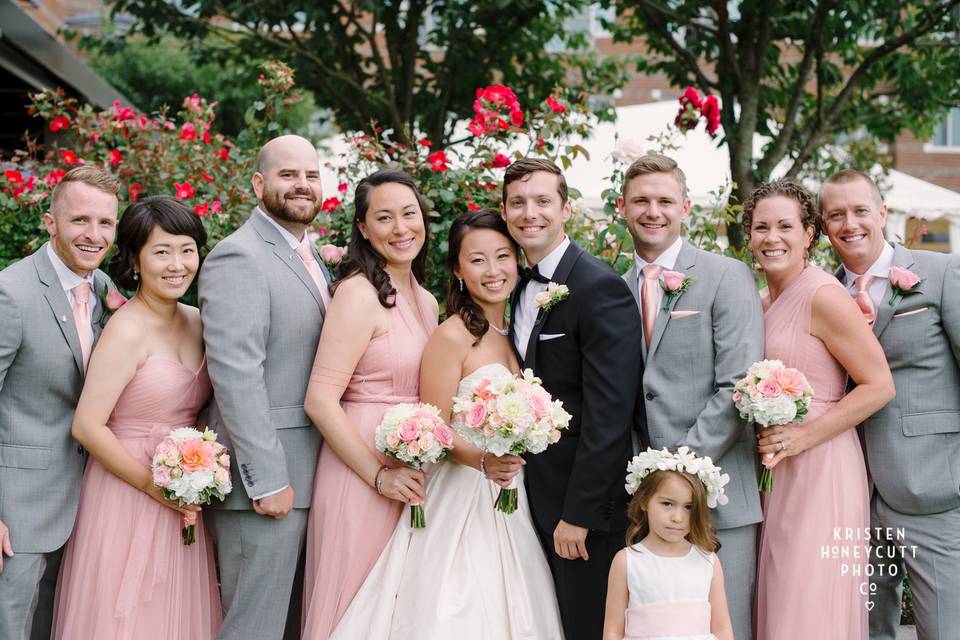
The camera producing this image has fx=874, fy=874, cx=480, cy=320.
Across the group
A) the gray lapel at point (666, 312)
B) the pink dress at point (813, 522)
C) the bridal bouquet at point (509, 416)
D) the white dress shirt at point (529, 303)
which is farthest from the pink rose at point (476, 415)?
the pink dress at point (813, 522)

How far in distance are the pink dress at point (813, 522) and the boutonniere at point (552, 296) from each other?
1.00 m

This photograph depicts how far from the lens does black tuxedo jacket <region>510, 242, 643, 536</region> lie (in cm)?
379

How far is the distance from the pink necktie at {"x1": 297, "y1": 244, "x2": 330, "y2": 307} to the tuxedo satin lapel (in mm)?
2604

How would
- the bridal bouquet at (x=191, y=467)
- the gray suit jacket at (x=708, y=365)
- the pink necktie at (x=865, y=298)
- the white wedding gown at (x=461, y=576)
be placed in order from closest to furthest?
the bridal bouquet at (x=191, y=467) < the white wedding gown at (x=461, y=576) < the gray suit jacket at (x=708, y=365) < the pink necktie at (x=865, y=298)

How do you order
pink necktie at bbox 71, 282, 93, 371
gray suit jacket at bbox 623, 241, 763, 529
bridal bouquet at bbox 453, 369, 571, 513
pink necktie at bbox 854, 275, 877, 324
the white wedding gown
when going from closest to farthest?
bridal bouquet at bbox 453, 369, 571, 513
the white wedding gown
gray suit jacket at bbox 623, 241, 763, 529
pink necktie at bbox 71, 282, 93, 371
pink necktie at bbox 854, 275, 877, 324

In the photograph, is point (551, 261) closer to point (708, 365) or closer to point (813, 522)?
point (708, 365)

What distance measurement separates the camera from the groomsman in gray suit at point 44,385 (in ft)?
12.4

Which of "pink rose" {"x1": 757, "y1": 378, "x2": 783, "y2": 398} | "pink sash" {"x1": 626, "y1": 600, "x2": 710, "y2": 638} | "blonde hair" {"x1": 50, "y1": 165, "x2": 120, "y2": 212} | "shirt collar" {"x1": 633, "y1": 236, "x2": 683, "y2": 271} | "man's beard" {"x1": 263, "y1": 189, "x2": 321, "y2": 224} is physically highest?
"blonde hair" {"x1": 50, "y1": 165, "x2": 120, "y2": 212}

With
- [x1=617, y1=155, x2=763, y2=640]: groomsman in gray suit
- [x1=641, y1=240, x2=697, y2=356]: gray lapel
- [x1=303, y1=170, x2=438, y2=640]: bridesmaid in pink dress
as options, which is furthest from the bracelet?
[x1=641, y1=240, x2=697, y2=356]: gray lapel

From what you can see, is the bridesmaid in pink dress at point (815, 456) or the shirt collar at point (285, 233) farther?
the shirt collar at point (285, 233)

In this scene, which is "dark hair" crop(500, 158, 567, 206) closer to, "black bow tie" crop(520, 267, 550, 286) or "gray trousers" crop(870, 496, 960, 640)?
"black bow tie" crop(520, 267, 550, 286)

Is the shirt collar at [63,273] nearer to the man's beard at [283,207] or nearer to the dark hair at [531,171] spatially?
the man's beard at [283,207]

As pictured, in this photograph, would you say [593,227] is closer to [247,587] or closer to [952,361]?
[952,361]

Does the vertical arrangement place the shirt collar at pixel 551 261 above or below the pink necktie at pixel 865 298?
above
